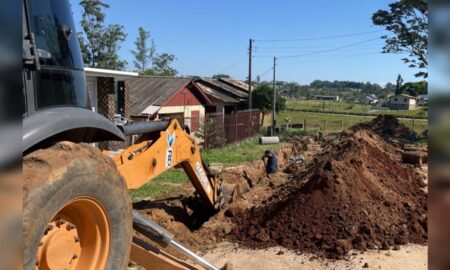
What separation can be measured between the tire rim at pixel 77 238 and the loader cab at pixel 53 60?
0.63m

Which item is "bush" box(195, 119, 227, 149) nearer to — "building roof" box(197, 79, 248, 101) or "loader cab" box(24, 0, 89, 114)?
"building roof" box(197, 79, 248, 101)

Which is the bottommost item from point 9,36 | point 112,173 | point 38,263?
point 38,263

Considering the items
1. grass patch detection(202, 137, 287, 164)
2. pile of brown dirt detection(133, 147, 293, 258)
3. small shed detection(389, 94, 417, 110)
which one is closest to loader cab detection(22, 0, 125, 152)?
pile of brown dirt detection(133, 147, 293, 258)

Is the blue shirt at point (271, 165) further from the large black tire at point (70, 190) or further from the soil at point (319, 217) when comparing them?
the large black tire at point (70, 190)

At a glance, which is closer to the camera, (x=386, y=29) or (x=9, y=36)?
(x=9, y=36)

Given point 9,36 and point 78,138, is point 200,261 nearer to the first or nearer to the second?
point 78,138

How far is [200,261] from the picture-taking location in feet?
15.9


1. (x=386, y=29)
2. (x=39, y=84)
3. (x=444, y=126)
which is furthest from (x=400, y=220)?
(x=386, y=29)

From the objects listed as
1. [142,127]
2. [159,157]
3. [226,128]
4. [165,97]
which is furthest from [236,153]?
[142,127]

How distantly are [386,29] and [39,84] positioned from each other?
33781 millimetres

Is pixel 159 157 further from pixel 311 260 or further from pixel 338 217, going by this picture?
pixel 338 217

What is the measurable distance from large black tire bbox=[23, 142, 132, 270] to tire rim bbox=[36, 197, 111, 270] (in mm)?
42

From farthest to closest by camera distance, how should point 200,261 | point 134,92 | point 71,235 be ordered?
point 134,92
point 200,261
point 71,235

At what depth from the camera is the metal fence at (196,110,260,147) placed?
23.3 metres
